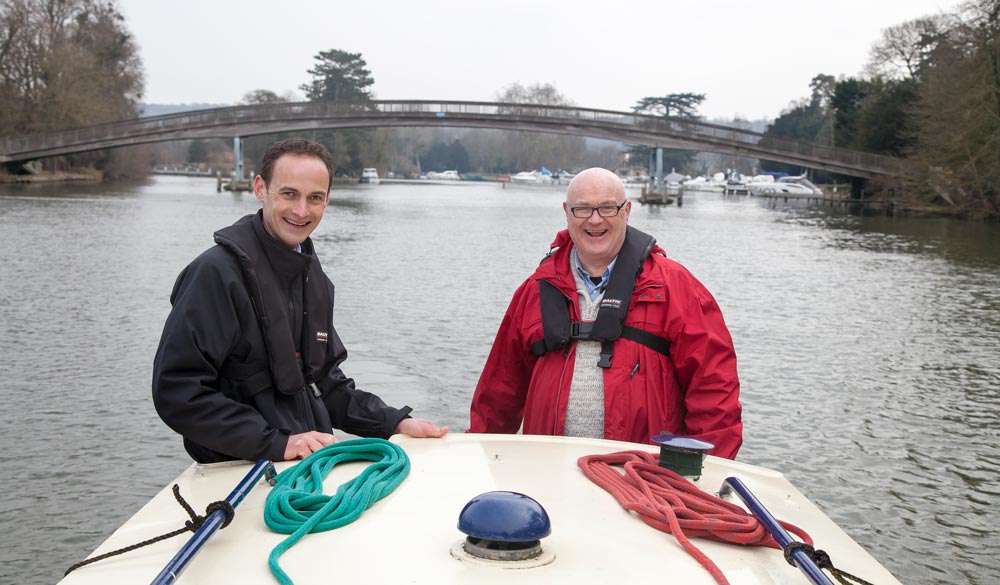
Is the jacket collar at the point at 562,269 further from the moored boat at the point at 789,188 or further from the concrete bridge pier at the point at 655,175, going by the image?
the moored boat at the point at 789,188

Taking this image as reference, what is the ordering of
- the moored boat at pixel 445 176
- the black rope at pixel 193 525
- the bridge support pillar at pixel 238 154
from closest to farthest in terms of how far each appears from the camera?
the black rope at pixel 193 525, the bridge support pillar at pixel 238 154, the moored boat at pixel 445 176

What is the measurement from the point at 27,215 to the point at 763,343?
23.8 m

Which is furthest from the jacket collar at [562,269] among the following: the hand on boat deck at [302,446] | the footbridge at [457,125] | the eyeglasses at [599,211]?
the footbridge at [457,125]

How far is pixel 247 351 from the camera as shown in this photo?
3242mm

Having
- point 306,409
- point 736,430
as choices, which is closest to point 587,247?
point 736,430

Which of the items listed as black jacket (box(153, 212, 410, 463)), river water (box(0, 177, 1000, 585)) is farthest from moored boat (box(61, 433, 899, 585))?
river water (box(0, 177, 1000, 585))

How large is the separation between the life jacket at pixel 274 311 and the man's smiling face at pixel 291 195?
0.16ft

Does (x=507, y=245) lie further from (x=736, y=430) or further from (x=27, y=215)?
(x=736, y=430)

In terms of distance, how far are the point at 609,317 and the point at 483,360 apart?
23.3 feet

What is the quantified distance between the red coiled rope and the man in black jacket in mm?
726

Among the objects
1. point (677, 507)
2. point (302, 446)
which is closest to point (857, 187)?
point (302, 446)

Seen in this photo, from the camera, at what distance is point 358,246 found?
24.8m

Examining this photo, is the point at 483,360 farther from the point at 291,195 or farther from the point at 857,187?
the point at 857,187

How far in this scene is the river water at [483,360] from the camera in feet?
20.7
